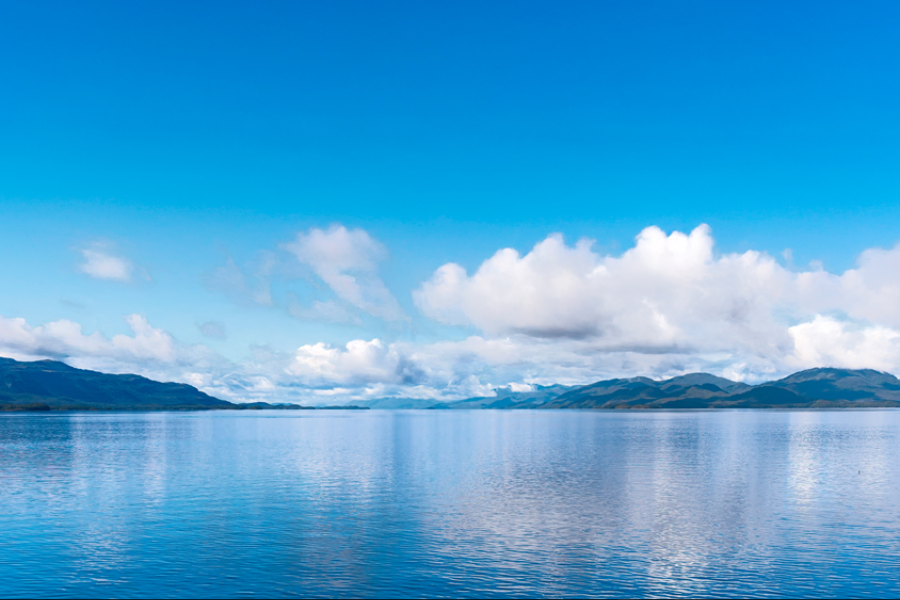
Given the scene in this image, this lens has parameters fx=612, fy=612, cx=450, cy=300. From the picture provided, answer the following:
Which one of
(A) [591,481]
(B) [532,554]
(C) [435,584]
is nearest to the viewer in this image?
(C) [435,584]

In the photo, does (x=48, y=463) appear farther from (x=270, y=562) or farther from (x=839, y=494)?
(x=839, y=494)

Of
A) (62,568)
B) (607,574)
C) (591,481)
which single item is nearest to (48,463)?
(62,568)

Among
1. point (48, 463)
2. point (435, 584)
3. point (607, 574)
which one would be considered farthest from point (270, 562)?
point (48, 463)

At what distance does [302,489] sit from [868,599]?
64379mm

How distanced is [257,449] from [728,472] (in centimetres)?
10706

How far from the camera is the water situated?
4353 cm

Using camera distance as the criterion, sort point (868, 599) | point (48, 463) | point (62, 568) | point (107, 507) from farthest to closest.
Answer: point (48, 463) → point (107, 507) → point (62, 568) → point (868, 599)

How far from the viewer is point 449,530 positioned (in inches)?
2311

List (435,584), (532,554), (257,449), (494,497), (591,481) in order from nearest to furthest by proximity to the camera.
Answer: (435,584) → (532,554) → (494,497) → (591,481) → (257,449)

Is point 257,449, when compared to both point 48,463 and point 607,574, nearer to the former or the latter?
point 48,463

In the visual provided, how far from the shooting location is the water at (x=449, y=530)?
43.5 meters

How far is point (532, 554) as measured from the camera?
50.1 m

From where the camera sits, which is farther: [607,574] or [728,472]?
[728,472]

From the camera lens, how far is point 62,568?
46.8 meters
